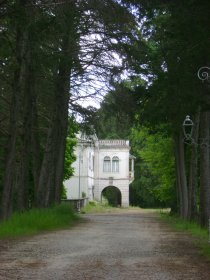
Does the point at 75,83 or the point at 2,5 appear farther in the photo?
the point at 75,83

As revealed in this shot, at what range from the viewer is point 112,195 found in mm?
79188

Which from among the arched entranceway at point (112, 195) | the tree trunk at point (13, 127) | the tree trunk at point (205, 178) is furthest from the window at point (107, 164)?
the tree trunk at point (13, 127)

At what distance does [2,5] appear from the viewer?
45.3ft

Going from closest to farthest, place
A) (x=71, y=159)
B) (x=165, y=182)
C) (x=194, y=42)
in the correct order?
(x=194, y=42) < (x=165, y=182) < (x=71, y=159)

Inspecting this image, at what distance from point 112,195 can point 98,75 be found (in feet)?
180

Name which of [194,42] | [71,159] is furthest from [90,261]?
[71,159]

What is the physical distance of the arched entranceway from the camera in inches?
3088

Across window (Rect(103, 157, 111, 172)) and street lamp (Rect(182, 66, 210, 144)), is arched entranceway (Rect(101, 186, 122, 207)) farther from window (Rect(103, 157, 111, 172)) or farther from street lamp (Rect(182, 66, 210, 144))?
street lamp (Rect(182, 66, 210, 144))

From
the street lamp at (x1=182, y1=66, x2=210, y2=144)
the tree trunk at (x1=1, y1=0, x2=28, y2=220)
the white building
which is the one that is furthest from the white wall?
the street lamp at (x1=182, y1=66, x2=210, y2=144)

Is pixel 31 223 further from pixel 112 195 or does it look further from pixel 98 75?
pixel 112 195

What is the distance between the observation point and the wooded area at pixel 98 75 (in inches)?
549

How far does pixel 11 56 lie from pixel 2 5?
3.41 metres

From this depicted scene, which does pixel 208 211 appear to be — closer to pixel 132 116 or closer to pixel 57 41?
pixel 132 116

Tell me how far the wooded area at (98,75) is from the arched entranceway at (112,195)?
1767 inches
